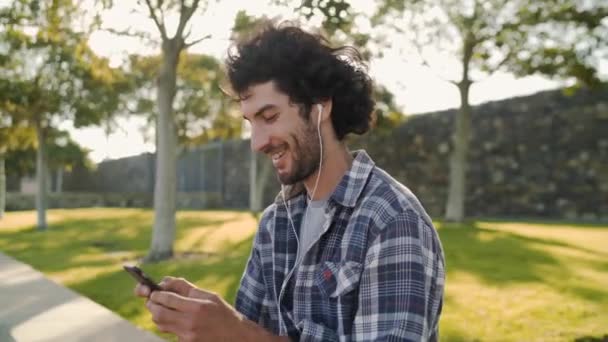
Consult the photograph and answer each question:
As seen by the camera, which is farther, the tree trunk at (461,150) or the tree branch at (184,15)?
the tree trunk at (461,150)

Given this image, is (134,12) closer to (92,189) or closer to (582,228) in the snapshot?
(582,228)

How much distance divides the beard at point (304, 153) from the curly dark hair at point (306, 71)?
6cm

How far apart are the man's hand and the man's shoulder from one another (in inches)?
17.3

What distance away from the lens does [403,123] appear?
1864 centimetres

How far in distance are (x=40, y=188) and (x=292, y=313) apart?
47.6ft

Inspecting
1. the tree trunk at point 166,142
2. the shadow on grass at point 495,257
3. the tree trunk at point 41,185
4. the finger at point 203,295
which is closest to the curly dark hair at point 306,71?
the finger at point 203,295

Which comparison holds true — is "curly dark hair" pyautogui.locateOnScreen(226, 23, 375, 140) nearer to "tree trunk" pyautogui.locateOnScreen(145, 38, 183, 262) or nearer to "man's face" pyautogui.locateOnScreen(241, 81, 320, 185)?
"man's face" pyautogui.locateOnScreen(241, 81, 320, 185)

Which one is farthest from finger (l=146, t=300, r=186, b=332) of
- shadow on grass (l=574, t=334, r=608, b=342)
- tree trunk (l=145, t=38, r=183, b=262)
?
tree trunk (l=145, t=38, r=183, b=262)

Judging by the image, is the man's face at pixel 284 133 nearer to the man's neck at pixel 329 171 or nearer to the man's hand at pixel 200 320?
the man's neck at pixel 329 171

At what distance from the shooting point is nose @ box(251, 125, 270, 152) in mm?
1896

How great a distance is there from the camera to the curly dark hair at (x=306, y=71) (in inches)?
75.6

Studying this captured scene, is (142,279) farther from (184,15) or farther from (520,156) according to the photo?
(520,156)

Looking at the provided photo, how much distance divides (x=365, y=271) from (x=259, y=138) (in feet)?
1.87

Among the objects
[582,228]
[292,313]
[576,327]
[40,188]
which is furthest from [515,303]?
[40,188]
